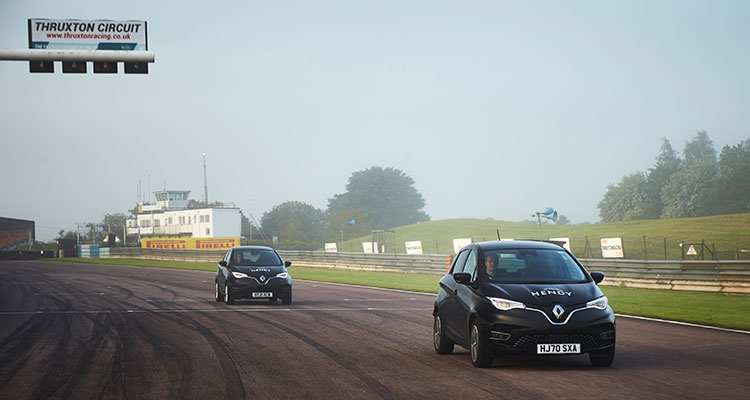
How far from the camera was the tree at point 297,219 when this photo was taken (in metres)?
170

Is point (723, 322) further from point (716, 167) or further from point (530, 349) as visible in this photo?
point (716, 167)

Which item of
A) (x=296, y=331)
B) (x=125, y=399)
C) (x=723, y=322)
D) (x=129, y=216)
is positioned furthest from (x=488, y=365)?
(x=129, y=216)

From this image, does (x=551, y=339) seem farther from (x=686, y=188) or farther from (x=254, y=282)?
(x=686, y=188)

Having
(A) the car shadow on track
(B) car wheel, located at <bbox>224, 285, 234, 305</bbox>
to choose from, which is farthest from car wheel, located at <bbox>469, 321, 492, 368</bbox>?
(B) car wheel, located at <bbox>224, 285, 234, 305</bbox>

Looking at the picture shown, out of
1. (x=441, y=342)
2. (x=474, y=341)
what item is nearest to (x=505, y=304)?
(x=474, y=341)

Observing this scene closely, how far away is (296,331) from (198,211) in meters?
92.7

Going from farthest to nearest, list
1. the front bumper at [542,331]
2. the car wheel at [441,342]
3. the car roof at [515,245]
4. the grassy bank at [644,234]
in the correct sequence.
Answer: the grassy bank at [644,234], the car wheel at [441,342], the car roof at [515,245], the front bumper at [542,331]

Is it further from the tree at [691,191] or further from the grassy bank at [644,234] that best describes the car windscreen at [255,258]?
the tree at [691,191]

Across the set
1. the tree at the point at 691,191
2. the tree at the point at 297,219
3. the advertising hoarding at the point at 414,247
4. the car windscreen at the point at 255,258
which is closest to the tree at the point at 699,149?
the tree at the point at 691,191

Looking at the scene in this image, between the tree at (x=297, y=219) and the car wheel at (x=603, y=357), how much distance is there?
15425 centimetres

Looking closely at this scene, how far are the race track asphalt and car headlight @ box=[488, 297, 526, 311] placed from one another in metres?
0.75

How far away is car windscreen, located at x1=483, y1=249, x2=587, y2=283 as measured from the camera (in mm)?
9969

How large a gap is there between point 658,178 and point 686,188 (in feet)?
84.2

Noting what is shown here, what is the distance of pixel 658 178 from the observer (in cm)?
12612
